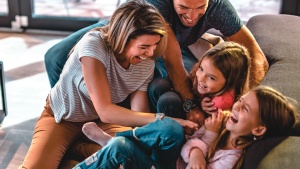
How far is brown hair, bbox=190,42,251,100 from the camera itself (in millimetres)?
1880

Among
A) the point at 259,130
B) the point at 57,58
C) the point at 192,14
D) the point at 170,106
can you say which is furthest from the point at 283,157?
the point at 57,58

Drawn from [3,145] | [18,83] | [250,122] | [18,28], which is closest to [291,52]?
[250,122]

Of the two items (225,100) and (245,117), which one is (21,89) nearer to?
(225,100)

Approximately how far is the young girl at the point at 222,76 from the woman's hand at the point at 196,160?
24 cm

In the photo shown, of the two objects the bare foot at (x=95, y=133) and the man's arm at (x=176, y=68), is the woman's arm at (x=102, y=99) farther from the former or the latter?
the man's arm at (x=176, y=68)

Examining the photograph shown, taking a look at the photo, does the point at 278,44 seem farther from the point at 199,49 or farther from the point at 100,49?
the point at 100,49

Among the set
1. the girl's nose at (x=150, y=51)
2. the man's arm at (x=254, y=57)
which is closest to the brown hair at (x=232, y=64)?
the man's arm at (x=254, y=57)

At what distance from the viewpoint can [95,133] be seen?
188 centimetres

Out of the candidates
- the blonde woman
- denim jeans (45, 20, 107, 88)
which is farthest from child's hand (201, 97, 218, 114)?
denim jeans (45, 20, 107, 88)

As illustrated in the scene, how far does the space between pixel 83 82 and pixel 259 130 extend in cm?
73

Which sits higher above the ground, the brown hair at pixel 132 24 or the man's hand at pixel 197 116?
the brown hair at pixel 132 24

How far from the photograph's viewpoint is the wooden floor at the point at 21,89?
2.42 meters

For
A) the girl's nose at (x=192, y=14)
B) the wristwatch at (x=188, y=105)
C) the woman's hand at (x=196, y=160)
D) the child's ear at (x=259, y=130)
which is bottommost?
the woman's hand at (x=196, y=160)

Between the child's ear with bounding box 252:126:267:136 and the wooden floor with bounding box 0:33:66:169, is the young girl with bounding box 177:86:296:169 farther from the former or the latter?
the wooden floor with bounding box 0:33:66:169
